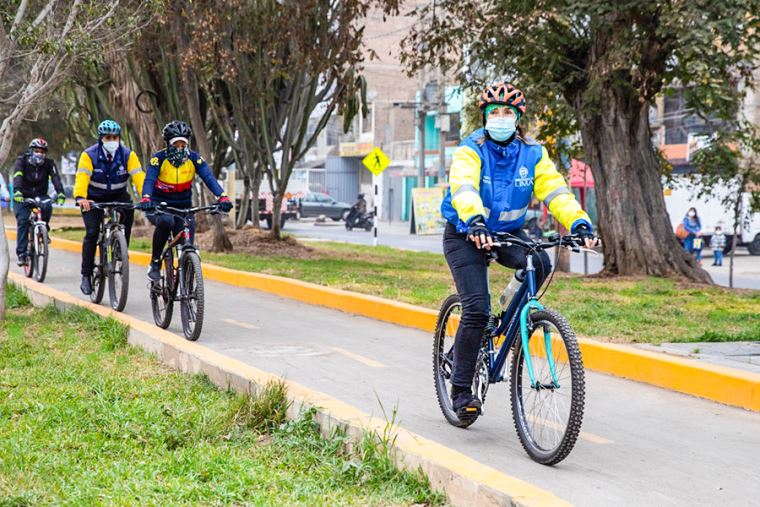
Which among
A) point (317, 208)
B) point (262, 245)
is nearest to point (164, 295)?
point (262, 245)

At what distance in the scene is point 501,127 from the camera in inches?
226

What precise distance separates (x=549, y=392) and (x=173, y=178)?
5508 millimetres

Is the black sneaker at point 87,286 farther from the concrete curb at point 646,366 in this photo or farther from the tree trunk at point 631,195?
the tree trunk at point 631,195

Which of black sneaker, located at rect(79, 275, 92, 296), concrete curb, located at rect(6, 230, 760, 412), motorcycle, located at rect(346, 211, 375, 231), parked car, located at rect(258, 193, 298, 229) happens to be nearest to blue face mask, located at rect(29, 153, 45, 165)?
black sneaker, located at rect(79, 275, 92, 296)

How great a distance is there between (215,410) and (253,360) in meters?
2.37

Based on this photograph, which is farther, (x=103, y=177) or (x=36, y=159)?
(x=36, y=159)

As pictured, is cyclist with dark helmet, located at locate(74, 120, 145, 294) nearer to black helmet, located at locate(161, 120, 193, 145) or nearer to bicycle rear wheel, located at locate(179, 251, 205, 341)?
black helmet, located at locate(161, 120, 193, 145)

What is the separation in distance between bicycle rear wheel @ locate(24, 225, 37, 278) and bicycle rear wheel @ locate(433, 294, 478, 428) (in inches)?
366

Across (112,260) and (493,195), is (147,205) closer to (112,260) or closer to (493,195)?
(112,260)

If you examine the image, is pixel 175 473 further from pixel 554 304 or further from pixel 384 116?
pixel 384 116

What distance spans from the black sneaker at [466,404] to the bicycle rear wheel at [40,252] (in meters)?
9.44

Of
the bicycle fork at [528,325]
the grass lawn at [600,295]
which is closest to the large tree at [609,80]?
the grass lawn at [600,295]

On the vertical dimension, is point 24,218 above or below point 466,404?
above

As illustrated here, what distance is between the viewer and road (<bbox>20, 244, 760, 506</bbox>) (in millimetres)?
5195
